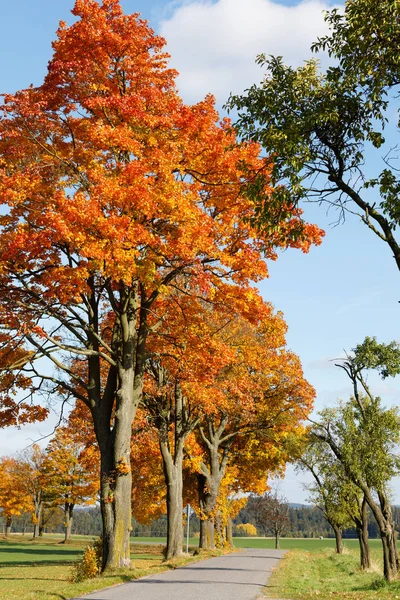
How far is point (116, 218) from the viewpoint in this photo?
14.3 meters

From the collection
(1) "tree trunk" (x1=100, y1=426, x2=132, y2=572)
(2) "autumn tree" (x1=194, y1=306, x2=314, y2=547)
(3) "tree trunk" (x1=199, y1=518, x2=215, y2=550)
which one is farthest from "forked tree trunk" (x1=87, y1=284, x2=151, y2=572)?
(3) "tree trunk" (x1=199, y1=518, x2=215, y2=550)

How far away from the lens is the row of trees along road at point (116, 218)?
586 inches

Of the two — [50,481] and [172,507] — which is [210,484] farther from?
[50,481]

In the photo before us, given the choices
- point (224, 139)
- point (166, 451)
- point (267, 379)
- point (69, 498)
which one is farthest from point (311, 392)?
point (69, 498)

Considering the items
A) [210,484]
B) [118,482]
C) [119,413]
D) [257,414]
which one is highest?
[257,414]

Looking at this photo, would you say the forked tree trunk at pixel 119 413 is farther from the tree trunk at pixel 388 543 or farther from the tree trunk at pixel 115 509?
the tree trunk at pixel 388 543

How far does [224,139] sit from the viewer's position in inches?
695

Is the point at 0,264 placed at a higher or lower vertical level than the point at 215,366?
higher

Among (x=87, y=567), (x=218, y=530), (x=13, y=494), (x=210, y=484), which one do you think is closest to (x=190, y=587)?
(x=87, y=567)

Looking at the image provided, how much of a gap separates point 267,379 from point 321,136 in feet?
88.0

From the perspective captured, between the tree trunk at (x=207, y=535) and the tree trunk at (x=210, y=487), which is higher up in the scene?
the tree trunk at (x=210, y=487)

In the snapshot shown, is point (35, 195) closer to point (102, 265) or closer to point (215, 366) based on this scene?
point (102, 265)

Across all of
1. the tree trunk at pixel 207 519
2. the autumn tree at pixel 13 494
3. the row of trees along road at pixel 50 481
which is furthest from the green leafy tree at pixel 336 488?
the autumn tree at pixel 13 494

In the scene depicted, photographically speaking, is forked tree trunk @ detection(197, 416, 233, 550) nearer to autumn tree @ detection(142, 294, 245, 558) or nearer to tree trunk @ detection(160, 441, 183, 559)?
autumn tree @ detection(142, 294, 245, 558)
